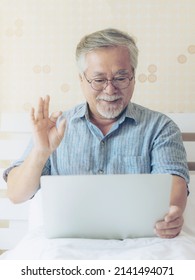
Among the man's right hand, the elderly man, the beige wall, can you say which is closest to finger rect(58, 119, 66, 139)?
the man's right hand

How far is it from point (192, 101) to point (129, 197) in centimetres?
57

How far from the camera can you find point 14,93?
4.46 feet

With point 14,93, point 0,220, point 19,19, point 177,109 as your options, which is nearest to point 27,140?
point 14,93

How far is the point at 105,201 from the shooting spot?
92 cm

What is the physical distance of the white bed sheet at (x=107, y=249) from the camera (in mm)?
889

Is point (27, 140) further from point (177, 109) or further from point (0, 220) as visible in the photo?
point (177, 109)

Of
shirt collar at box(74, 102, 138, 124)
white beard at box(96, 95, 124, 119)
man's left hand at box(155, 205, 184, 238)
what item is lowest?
man's left hand at box(155, 205, 184, 238)

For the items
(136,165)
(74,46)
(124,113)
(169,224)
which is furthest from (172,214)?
(74,46)

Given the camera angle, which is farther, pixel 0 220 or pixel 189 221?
pixel 0 220

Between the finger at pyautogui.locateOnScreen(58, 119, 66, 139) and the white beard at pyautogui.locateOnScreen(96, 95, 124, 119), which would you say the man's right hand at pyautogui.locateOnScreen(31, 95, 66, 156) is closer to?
the finger at pyautogui.locateOnScreen(58, 119, 66, 139)

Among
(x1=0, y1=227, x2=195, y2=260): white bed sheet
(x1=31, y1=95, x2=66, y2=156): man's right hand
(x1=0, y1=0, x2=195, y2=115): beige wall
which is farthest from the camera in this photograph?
(x1=0, y1=0, x2=195, y2=115): beige wall

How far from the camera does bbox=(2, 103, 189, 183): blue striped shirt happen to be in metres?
1.21

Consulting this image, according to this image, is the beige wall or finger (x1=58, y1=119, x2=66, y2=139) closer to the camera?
finger (x1=58, y1=119, x2=66, y2=139)

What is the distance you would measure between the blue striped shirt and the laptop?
0.84 feet
